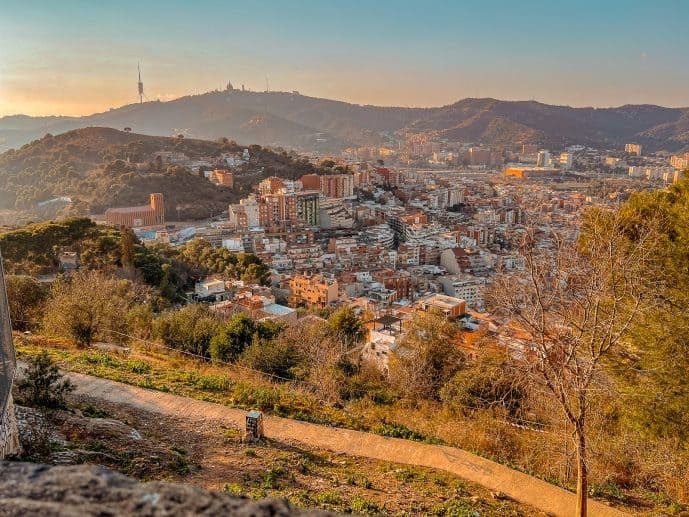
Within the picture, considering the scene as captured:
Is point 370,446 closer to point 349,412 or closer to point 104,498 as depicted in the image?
point 349,412

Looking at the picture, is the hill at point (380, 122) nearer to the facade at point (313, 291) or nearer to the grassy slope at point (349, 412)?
the facade at point (313, 291)

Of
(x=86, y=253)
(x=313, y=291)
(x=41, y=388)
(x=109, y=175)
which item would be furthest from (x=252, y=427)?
(x=109, y=175)

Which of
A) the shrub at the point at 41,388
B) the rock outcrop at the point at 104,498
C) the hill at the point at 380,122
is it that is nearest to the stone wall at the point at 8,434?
the shrub at the point at 41,388

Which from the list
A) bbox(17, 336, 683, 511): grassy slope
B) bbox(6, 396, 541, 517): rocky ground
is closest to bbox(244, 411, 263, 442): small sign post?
bbox(6, 396, 541, 517): rocky ground

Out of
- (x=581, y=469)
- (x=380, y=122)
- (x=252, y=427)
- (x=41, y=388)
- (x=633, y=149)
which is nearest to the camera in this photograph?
(x=581, y=469)

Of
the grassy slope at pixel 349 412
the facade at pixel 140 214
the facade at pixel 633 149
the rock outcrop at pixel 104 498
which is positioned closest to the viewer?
the rock outcrop at pixel 104 498
